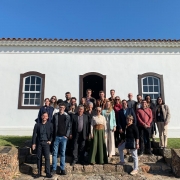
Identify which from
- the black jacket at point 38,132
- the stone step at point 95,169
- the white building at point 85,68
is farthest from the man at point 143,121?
the white building at point 85,68

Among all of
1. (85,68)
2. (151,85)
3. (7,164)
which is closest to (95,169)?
(7,164)

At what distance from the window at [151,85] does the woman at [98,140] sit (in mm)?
5141

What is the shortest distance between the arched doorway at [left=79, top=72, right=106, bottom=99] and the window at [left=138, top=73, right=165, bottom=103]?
197 cm

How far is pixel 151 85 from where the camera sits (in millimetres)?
11125

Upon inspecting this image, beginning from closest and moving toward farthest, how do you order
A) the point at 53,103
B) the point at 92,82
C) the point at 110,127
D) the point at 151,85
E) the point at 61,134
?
the point at 61,134, the point at 110,127, the point at 53,103, the point at 151,85, the point at 92,82

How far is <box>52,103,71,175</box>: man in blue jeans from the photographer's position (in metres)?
5.90

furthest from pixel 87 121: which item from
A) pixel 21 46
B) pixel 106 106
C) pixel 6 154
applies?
pixel 21 46

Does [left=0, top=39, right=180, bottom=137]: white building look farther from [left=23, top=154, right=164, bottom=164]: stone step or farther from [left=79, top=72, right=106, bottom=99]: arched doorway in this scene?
[left=23, top=154, right=164, bottom=164]: stone step

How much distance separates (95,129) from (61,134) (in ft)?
3.51

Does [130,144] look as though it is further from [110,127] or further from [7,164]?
[7,164]

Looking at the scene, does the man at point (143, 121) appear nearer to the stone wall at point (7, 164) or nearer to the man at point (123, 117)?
the man at point (123, 117)

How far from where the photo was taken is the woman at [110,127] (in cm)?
671

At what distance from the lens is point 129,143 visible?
6027mm

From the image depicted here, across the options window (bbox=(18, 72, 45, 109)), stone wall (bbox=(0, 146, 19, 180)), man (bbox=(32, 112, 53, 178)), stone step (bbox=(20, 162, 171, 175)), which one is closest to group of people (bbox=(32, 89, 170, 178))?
man (bbox=(32, 112, 53, 178))
